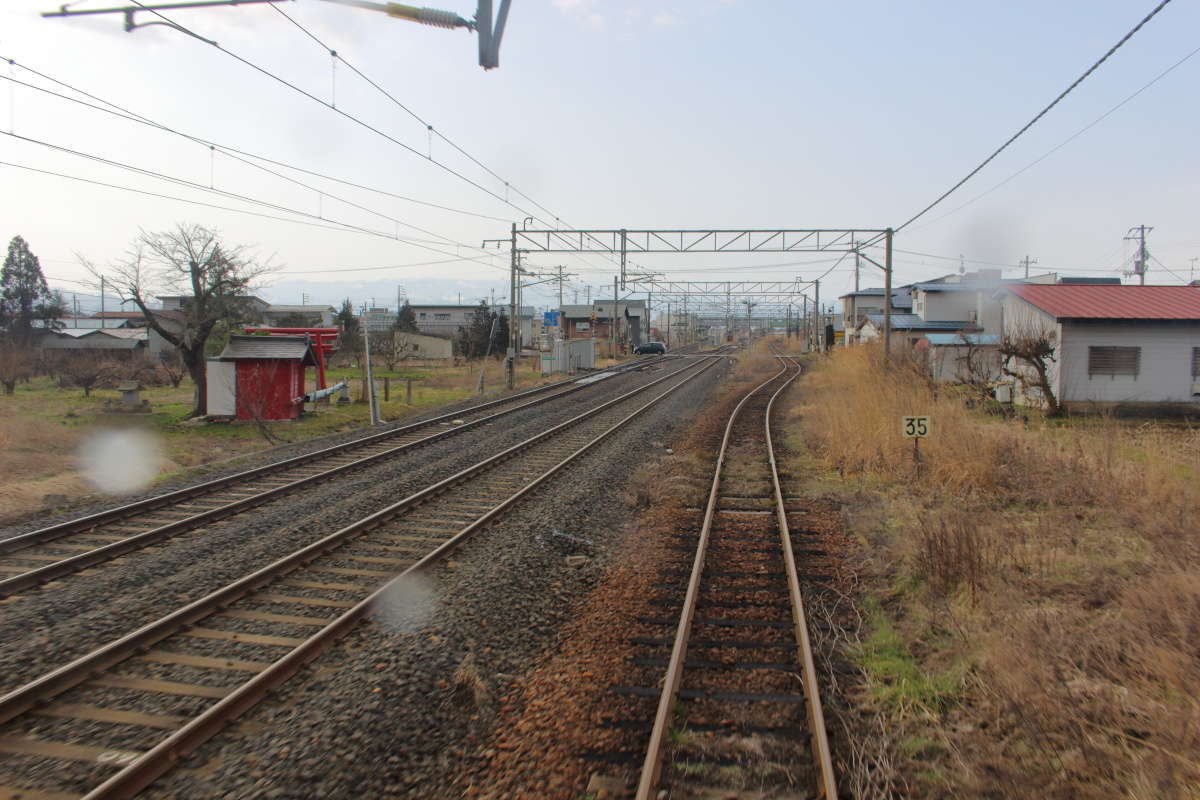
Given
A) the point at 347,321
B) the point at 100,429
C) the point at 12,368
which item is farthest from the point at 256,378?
the point at 347,321

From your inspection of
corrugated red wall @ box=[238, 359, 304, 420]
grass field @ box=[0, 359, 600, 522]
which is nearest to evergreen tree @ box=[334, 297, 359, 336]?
grass field @ box=[0, 359, 600, 522]

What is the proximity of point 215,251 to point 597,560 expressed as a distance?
19.4 m

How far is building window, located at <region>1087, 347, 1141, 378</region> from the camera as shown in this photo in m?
21.1

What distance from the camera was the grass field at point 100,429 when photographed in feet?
36.7

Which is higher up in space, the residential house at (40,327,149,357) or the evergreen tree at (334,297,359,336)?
the evergreen tree at (334,297,359,336)

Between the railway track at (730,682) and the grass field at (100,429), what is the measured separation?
8474 millimetres

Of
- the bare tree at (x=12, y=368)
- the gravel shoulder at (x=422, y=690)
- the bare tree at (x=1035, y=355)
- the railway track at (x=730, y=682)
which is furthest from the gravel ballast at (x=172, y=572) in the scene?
the bare tree at (x=12, y=368)

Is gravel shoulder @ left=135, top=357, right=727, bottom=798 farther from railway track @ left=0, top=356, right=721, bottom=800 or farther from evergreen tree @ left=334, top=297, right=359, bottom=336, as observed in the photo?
evergreen tree @ left=334, top=297, right=359, bottom=336

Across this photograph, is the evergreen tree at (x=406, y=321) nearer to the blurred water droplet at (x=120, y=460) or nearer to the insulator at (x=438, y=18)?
the blurred water droplet at (x=120, y=460)

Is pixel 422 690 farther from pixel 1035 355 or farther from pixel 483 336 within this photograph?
pixel 483 336

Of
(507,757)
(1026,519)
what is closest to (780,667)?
(507,757)

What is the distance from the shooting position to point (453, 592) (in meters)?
6.44

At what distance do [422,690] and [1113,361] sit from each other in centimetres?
2282

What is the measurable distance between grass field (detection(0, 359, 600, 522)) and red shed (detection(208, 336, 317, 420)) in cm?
55
